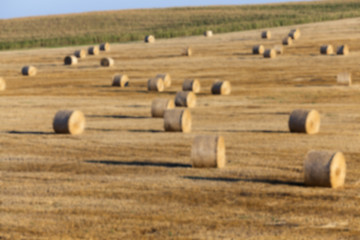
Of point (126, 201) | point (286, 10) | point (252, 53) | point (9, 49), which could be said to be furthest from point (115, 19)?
point (126, 201)

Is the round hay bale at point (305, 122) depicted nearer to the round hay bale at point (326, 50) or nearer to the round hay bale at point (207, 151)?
the round hay bale at point (207, 151)

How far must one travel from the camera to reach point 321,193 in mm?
14062

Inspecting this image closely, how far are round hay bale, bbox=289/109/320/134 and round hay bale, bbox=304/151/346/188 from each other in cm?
636

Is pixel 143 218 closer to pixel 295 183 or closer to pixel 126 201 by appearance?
pixel 126 201

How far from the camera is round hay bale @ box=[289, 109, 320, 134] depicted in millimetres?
20703

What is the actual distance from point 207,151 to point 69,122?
654 cm

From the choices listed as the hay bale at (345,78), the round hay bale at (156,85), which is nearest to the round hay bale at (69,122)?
the round hay bale at (156,85)

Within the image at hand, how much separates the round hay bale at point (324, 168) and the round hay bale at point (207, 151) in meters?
2.47

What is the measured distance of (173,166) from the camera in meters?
17.0

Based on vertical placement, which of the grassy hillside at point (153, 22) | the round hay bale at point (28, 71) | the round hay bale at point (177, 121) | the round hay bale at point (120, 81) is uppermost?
the grassy hillside at point (153, 22)

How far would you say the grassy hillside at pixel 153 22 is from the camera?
275 ft

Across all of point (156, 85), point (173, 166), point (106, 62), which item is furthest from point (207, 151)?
point (106, 62)

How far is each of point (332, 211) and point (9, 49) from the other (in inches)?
2605

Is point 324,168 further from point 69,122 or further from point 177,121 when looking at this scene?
point 69,122
